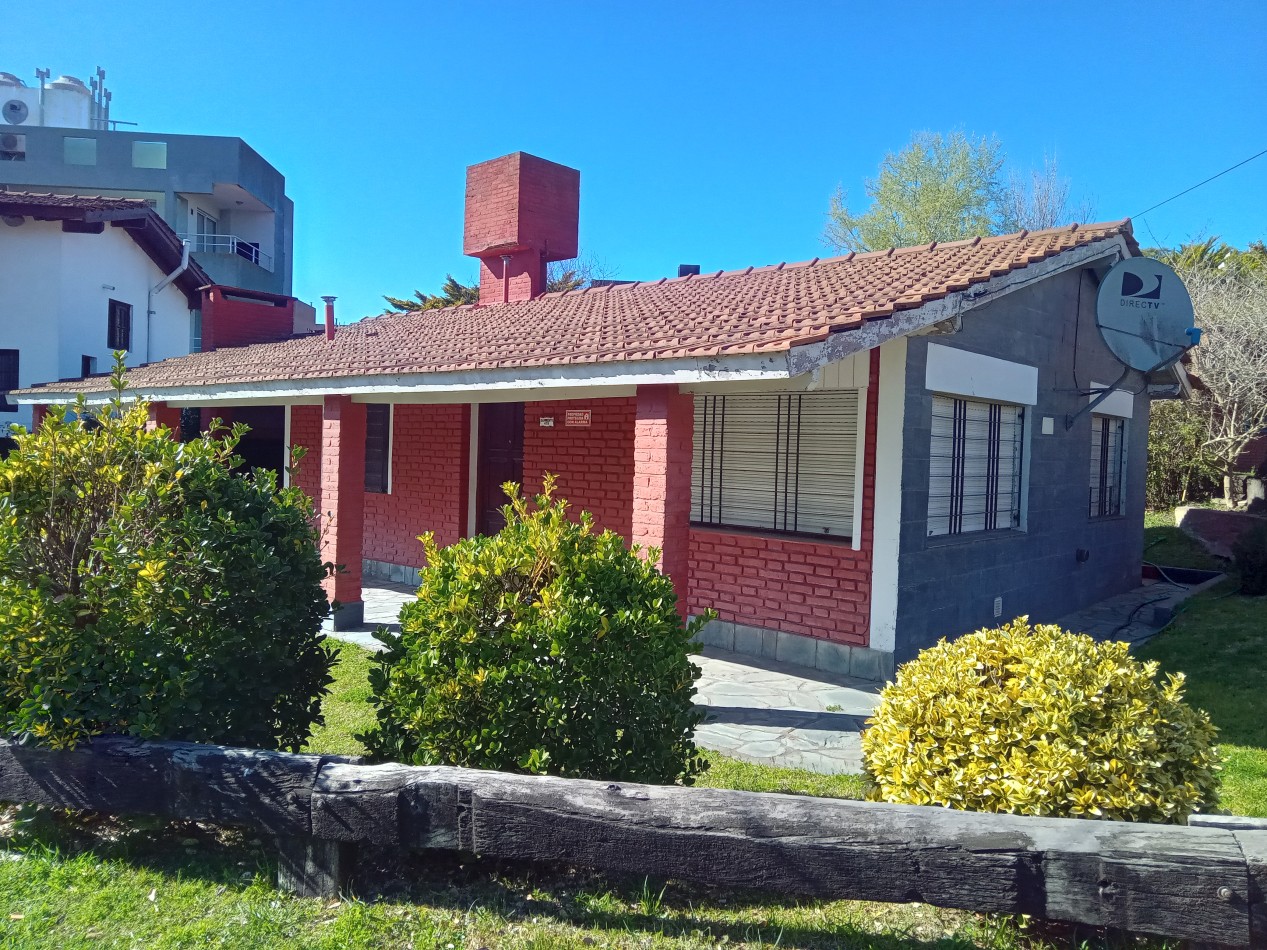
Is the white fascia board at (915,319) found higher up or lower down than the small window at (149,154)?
lower down

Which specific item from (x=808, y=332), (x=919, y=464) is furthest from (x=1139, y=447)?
(x=808, y=332)

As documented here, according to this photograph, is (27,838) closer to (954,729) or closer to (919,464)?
(954,729)

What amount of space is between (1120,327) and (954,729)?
8.36 m

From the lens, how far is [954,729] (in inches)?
130

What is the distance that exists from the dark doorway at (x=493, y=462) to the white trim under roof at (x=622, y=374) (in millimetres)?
1724

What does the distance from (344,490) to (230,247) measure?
28487mm

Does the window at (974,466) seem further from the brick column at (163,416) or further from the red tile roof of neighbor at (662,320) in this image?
the brick column at (163,416)

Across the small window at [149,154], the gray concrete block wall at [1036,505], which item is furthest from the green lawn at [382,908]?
the small window at [149,154]

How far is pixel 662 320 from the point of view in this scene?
7797mm

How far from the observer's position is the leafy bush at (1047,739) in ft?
9.89

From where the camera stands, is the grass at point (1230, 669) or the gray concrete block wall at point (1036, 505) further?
the gray concrete block wall at point (1036, 505)

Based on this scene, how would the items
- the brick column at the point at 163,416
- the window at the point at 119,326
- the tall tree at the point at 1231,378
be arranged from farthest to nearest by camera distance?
the window at the point at 119,326
the tall tree at the point at 1231,378
the brick column at the point at 163,416

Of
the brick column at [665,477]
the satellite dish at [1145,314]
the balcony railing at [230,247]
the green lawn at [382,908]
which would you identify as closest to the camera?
the green lawn at [382,908]

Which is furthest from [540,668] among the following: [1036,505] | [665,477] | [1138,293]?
[1138,293]
